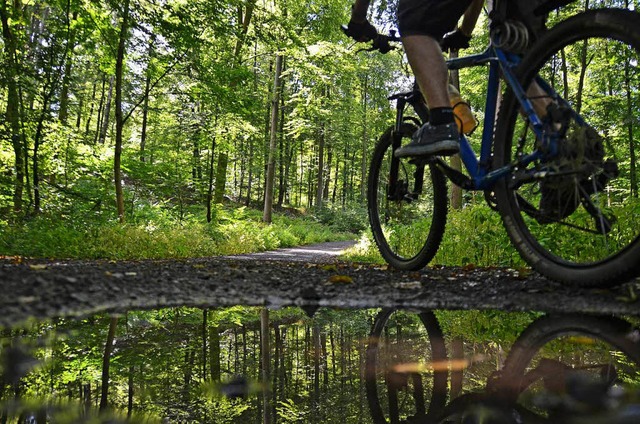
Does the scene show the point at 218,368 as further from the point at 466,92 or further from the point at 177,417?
the point at 466,92

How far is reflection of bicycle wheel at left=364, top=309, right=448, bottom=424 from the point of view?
815 millimetres

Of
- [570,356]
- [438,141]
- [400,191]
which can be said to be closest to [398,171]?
[400,191]

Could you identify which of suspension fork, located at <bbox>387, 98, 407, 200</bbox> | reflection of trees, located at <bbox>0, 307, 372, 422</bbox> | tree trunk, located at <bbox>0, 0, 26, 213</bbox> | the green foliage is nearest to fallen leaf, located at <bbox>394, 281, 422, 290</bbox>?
reflection of trees, located at <bbox>0, 307, 372, 422</bbox>

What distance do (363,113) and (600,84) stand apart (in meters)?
18.0

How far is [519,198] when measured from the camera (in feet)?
7.91

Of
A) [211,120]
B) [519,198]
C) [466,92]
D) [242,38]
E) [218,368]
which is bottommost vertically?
[218,368]

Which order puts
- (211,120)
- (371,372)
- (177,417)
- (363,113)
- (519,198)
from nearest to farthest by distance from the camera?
(177,417) → (371,372) → (519,198) → (211,120) → (363,113)

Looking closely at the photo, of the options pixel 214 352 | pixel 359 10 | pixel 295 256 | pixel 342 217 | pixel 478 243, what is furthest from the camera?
pixel 342 217

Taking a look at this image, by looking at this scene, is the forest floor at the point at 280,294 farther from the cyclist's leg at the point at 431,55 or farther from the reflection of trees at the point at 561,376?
the cyclist's leg at the point at 431,55

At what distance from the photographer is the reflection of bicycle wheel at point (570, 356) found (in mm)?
883

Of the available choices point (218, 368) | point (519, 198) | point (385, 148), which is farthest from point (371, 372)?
point (385, 148)

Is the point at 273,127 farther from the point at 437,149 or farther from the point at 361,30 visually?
the point at 437,149

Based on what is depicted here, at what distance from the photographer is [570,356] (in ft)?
3.55

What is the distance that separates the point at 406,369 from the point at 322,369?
0.20 metres
